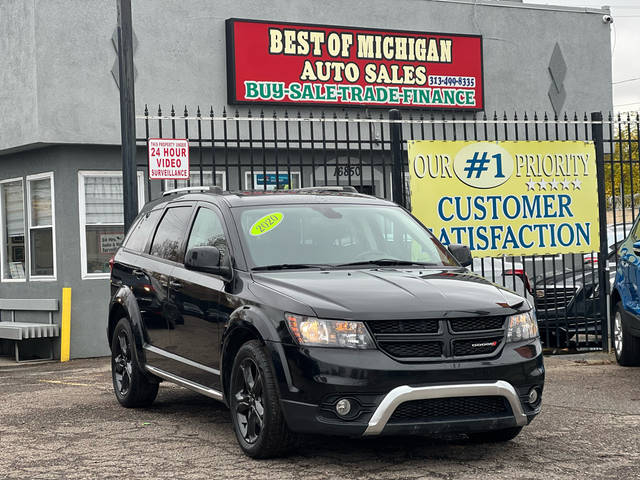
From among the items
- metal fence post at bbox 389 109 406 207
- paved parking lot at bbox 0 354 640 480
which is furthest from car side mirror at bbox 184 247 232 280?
metal fence post at bbox 389 109 406 207

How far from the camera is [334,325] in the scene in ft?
20.1

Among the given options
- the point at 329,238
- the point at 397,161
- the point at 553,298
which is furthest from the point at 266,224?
the point at 553,298

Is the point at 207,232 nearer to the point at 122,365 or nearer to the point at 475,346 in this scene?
the point at 122,365

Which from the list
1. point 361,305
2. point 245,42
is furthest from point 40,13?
point 361,305

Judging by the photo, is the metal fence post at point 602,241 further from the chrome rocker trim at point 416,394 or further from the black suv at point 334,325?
the chrome rocker trim at point 416,394

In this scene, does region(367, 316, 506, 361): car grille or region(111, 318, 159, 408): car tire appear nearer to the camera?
region(367, 316, 506, 361): car grille

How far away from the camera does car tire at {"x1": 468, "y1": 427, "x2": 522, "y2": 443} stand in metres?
6.91

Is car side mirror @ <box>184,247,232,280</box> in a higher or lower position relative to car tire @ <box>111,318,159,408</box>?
higher

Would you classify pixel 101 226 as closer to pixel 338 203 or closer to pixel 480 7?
pixel 480 7

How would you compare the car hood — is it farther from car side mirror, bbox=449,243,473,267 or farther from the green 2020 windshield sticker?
car side mirror, bbox=449,243,473,267

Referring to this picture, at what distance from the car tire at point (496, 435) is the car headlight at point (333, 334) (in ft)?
4.49

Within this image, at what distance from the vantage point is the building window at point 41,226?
1703 centimetres

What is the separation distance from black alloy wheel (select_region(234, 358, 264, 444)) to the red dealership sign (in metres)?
11.1

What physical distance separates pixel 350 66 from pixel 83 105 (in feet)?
15.5
